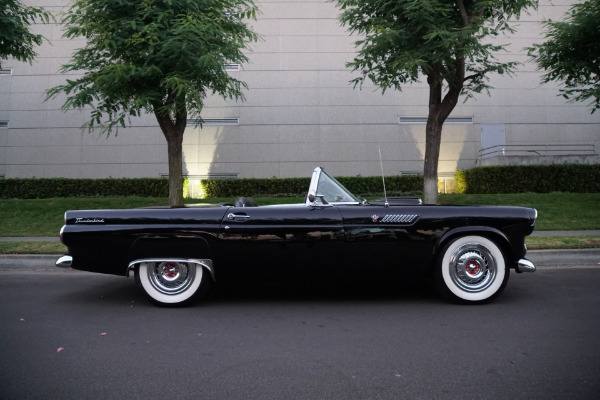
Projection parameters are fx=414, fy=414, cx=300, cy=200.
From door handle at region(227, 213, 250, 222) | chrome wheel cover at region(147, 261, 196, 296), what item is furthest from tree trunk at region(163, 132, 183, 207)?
door handle at region(227, 213, 250, 222)

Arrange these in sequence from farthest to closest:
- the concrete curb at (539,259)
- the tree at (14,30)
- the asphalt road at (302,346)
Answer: the tree at (14,30) < the concrete curb at (539,259) < the asphalt road at (302,346)

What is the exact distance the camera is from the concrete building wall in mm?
17781

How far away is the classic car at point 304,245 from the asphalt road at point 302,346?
321mm

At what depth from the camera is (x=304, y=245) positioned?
420 centimetres

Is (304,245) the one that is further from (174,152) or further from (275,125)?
(275,125)

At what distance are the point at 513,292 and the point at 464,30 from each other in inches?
253

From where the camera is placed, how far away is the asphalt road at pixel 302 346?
2.43 m

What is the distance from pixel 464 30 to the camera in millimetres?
9016

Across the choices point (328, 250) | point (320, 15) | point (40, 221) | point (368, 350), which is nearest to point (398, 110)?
point (320, 15)

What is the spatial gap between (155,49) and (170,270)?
21.9 ft

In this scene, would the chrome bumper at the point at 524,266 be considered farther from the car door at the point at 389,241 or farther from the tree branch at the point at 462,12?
the tree branch at the point at 462,12

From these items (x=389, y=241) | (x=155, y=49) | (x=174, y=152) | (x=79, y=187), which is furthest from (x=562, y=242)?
(x=79, y=187)

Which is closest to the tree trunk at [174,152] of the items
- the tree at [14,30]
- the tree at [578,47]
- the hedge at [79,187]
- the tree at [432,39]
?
the tree at [14,30]

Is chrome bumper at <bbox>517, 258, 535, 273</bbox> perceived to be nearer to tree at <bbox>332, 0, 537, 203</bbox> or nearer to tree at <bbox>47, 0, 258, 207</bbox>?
tree at <bbox>332, 0, 537, 203</bbox>
